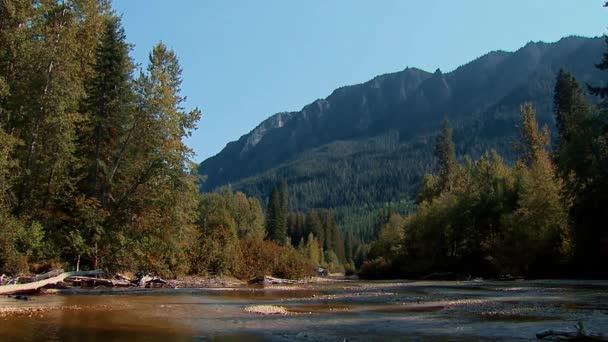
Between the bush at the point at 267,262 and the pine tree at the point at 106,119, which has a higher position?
the pine tree at the point at 106,119

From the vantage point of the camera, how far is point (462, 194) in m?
71.6

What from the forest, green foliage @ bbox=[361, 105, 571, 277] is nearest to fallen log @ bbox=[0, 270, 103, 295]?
the forest

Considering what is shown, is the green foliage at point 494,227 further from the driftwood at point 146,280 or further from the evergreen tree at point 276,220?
the evergreen tree at point 276,220

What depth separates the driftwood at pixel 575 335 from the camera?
1058 centimetres

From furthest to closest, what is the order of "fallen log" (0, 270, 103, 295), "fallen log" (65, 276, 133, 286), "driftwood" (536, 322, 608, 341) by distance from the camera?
"fallen log" (65, 276, 133, 286), "fallen log" (0, 270, 103, 295), "driftwood" (536, 322, 608, 341)

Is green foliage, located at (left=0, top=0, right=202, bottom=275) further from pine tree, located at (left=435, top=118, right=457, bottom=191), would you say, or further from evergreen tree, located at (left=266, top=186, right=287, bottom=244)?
evergreen tree, located at (left=266, top=186, right=287, bottom=244)

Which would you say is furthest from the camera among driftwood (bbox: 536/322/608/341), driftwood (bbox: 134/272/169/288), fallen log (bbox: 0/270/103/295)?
driftwood (bbox: 134/272/169/288)

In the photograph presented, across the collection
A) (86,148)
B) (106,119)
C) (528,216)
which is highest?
(106,119)

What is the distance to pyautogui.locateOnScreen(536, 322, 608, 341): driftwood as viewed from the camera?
416 inches

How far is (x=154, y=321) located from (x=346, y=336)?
6.49 m

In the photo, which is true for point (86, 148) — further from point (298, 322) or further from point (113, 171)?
point (298, 322)

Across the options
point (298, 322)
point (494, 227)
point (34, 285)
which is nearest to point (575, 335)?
point (298, 322)

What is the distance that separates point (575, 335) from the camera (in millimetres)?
10820

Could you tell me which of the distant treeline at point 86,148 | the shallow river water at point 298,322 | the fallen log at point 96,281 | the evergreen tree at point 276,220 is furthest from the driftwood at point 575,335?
the evergreen tree at point 276,220
